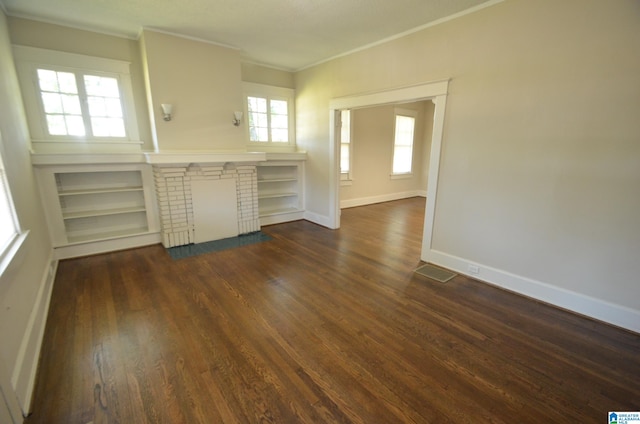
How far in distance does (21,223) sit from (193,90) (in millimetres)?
2582

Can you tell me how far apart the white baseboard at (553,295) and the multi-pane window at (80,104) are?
15.7ft

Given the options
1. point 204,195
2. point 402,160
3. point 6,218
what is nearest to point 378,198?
point 402,160

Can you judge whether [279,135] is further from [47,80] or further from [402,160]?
[402,160]

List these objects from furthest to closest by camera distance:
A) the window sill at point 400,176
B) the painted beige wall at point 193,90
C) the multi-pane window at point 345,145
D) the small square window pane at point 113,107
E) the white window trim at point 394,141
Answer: the window sill at point 400,176 < the white window trim at point 394,141 < the multi-pane window at point 345,145 < the small square window pane at point 113,107 < the painted beige wall at point 193,90

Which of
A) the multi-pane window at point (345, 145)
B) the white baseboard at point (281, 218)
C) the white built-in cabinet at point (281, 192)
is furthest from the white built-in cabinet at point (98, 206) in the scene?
the multi-pane window at point (345, 145)

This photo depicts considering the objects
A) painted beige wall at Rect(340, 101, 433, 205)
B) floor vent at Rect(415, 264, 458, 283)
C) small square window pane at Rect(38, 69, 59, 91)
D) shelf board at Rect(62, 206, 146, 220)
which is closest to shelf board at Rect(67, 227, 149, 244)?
shelf board at Rect(62, 206, 146, 220)

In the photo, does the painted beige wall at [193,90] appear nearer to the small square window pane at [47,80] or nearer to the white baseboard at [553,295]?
the small square window pane at [47,80]

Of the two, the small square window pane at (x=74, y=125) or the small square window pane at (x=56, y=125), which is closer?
the small square window pane at (x=56, y=125)

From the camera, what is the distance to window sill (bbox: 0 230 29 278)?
157cm

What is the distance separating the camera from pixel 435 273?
3234mm

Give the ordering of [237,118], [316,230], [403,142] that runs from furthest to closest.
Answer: [403,142], [316,230], [237,118]

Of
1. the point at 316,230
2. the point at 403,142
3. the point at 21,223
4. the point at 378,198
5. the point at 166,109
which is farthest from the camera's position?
the point at 403,142

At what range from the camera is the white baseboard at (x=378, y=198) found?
262 inches

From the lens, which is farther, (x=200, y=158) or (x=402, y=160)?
(x=402, y=160)
